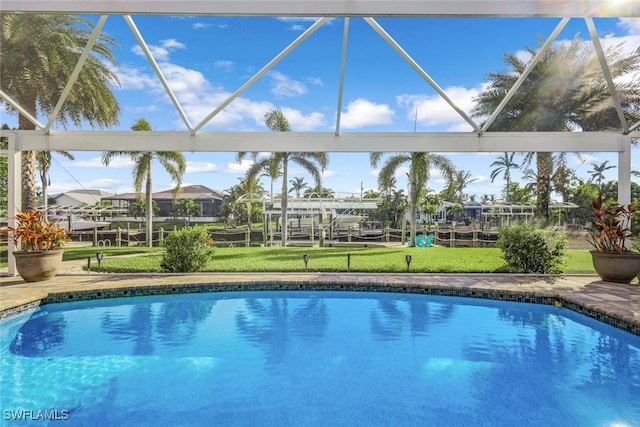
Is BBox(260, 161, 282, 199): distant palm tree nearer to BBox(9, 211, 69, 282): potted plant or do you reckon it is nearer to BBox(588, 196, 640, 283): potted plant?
BBox(9, 211, 69, 282): potted plant

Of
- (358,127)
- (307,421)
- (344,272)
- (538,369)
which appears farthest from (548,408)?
(358,127)

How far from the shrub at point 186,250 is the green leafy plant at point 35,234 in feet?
7.43

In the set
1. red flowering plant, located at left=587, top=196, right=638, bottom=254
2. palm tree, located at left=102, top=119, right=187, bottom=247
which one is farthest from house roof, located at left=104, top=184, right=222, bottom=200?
red flowering plant, located at left=587, top=196, right=638, bottom=254

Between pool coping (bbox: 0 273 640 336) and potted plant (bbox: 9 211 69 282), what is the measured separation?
0.28 m

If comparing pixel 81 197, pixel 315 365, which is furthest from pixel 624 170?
pixel 81 197

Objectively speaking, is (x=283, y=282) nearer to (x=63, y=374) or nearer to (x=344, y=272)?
(x=344, y=272)

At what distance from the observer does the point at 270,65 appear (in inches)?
265

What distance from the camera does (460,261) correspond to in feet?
39.3

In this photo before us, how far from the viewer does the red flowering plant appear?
8453 mm

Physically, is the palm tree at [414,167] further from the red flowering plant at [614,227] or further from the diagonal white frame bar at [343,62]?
the diagonal white frame bar at [343,62]

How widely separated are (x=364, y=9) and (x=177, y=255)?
283 inches

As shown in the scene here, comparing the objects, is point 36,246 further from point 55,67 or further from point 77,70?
point 77,70

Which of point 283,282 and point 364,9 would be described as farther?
point 283,282

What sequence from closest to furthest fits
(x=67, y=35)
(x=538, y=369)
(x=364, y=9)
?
(x=364, y=9) < (x=538, y=369) < (x=67, y=35)
